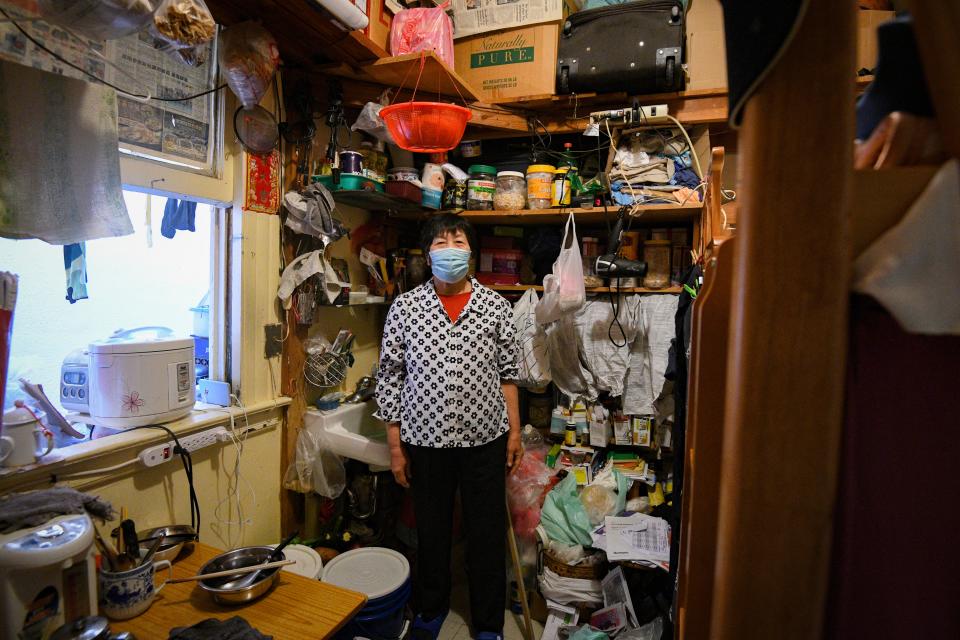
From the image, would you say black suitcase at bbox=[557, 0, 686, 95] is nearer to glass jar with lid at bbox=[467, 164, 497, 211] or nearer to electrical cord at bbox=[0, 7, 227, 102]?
glass jar with lid at bbox=[467, 164, 497, 211]

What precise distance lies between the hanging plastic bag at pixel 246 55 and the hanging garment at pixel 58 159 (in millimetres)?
371

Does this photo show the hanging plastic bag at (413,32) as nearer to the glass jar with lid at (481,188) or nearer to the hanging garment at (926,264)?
the glass jar with lid at (481,188)

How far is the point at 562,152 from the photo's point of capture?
2.41 m

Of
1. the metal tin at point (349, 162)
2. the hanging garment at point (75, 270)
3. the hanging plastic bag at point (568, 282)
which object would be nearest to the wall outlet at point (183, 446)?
the hanging garment at point (75, 270)

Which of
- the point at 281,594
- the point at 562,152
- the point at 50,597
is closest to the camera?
the point at 50,597

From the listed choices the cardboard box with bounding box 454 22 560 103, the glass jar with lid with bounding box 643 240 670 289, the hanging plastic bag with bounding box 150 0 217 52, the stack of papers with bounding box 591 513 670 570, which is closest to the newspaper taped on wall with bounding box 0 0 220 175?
the hanging plastic bag with bounding box 150 0 217 52

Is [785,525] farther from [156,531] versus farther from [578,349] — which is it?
[578,349]

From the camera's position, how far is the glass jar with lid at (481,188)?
2346mm

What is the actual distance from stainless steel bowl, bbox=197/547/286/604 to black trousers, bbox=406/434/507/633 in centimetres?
67

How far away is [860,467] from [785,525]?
0.23 feet

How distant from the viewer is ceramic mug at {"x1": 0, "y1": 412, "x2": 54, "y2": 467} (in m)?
1.09

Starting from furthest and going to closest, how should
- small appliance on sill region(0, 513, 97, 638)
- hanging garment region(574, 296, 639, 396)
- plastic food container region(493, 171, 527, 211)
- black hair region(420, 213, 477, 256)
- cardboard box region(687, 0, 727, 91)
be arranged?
plastic food container region(493, 171, 527, 211), hanging garment region(574, 296, 639, 396), cardboard box region(687, 0, 727, 91), black hair region(420, 213, 477, 256), small appliance on sill region(0, 513, 97, 638)

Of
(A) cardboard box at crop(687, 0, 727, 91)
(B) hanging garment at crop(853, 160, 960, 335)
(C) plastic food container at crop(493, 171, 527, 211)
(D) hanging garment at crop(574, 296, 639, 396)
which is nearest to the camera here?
(B) hanging garment at crop(853, 160, 960, 335)

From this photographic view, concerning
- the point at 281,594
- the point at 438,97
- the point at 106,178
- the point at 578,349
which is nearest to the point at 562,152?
the point at 438,97
